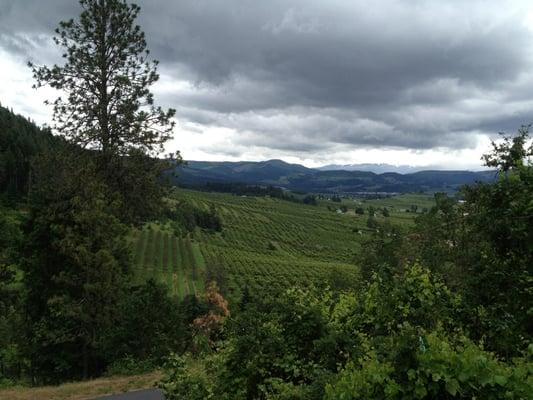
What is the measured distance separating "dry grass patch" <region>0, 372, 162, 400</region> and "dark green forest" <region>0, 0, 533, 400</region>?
5.53 ft

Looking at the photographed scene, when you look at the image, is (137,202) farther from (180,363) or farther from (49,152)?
(180,363)

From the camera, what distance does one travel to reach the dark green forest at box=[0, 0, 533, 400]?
5.37 meters

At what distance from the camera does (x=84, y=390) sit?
14.9 m

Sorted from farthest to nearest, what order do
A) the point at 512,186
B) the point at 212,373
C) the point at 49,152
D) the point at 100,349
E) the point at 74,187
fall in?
the point at 100,349
the point at 74,187
the point at 49,152
the point at 512,186
the point at 212,373

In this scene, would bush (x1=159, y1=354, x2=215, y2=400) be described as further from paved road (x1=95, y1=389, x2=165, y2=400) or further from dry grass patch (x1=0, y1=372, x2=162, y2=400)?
dry grass patch (x1=0, y1=372, x2=162, y2=400)

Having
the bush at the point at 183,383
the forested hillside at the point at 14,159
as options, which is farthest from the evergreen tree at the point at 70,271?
the forested hillside at the point at 14,159

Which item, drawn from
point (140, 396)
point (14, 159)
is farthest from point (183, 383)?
point (14, 159)

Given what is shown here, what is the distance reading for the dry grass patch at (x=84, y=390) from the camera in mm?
14086

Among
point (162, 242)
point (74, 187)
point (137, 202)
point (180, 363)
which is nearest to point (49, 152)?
point (74, 187)

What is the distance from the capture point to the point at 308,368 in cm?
720

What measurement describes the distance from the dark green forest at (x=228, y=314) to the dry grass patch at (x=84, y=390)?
169 centimetres

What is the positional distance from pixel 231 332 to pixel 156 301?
18.0 m

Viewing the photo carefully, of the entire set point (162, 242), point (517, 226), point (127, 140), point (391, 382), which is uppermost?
point (127, 140)

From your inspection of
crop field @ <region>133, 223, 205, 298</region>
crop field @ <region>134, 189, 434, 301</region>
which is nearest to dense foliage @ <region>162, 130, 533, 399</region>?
crop field @ <region>134, 189, 434, 301</region>
